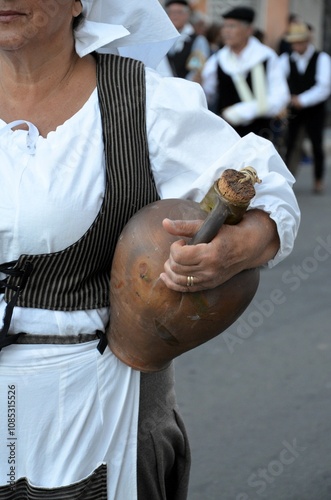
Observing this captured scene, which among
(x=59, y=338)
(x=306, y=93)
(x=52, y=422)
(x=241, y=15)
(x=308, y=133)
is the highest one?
(x=59, y=338)

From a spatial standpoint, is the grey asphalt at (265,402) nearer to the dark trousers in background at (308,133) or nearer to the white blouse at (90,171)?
the white blouse at (90,171)

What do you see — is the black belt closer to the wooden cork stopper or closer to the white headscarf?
the wooden cork stopper

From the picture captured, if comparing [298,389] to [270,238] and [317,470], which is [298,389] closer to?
[317,470]

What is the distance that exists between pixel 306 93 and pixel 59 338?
9156 mm

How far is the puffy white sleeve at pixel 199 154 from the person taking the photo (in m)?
2.01

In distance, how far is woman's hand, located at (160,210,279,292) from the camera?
179 centimetres

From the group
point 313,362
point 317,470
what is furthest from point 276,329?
point 317,470

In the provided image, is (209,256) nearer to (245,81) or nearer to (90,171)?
(90,171)

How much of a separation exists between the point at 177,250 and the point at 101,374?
1.38 feet

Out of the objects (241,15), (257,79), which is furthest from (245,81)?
(241,15)

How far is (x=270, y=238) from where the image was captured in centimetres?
197

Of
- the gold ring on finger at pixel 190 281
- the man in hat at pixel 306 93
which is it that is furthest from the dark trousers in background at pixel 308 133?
→ the gold ring on finger at pixel 190 281

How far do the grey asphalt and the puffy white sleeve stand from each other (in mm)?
1985

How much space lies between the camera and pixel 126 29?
86.5 inches
